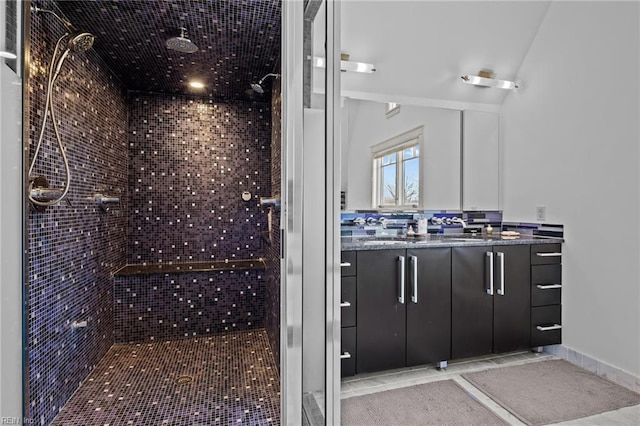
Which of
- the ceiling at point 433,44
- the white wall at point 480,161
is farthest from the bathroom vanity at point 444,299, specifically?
the ceiling at point 433,44

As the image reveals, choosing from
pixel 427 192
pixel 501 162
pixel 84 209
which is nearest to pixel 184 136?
pixel 84 209

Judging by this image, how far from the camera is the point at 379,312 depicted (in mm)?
2137

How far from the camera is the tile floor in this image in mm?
1790

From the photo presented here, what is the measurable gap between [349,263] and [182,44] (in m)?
1.58

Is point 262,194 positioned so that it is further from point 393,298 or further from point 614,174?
point 614,174

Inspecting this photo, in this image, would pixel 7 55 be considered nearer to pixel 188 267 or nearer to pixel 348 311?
pixel 348 311

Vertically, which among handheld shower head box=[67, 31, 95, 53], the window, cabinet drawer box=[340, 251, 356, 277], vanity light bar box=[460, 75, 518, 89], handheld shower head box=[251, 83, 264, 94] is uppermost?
vanity light bar box=[460, 75, 518, 89]

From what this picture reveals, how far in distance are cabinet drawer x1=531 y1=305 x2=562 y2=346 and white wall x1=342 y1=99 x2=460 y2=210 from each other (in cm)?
96

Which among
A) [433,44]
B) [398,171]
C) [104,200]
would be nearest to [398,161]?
[398,171]

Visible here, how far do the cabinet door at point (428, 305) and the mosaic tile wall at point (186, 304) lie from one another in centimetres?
129

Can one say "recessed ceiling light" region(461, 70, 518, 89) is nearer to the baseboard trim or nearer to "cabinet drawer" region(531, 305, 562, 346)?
"cabinet drawer" region(531, 305, 562, 346)

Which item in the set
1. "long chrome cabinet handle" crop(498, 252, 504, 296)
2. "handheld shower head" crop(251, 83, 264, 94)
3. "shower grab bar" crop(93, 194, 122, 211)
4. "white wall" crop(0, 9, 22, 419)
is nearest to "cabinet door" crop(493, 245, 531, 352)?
"long chrome cabinet handle" crop(498, 252, 504, 296)

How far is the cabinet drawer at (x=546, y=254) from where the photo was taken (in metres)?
2.49

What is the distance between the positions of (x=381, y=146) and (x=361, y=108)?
0.32 metres
